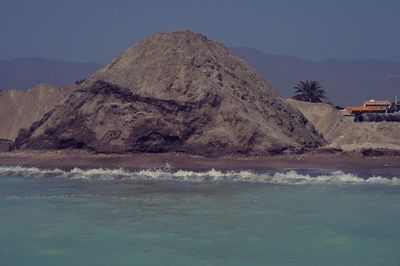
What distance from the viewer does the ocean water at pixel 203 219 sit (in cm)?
1012

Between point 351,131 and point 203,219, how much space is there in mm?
18394

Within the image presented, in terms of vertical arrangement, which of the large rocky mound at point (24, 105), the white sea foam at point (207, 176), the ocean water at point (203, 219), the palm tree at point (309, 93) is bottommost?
the ocean water at point (203, 219)

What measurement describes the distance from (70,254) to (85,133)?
1595 cm

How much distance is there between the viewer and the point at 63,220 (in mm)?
13141

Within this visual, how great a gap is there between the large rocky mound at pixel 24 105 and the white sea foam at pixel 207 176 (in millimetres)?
11689

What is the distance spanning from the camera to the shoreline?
22.5 meters

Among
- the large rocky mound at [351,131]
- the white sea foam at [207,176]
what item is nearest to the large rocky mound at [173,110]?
the large rocky mound at [351,131]

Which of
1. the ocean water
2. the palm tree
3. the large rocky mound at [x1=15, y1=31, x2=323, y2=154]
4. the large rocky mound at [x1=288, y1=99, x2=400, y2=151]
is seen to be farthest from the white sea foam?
the palm tree

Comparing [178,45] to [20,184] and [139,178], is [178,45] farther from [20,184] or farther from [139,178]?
[20,184]

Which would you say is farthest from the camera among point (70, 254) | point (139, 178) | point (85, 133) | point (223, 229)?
point (85, 133)

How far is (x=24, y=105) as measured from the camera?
35031mm

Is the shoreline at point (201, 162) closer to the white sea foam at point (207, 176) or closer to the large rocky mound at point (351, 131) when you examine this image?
the white sea foam at point (207, 176)

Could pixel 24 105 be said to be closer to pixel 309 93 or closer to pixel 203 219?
pixel 309 93

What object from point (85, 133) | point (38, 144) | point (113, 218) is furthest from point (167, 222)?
point (38, 144)
